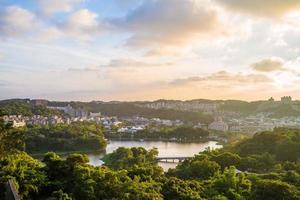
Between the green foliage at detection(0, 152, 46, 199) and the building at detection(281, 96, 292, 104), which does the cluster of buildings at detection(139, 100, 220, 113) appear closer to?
the building at detection(281, 96, 292, 104)

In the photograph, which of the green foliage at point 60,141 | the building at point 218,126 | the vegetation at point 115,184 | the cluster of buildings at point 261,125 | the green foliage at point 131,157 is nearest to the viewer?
the vegetation at point 115,184

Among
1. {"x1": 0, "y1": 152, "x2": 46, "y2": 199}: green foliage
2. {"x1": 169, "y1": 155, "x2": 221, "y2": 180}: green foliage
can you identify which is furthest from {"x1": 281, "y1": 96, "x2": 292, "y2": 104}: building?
{"x1": 0, "y1": 152, "x2": 46, "y2": 199}: green foliage

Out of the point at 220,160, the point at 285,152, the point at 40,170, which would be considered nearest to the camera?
the point at 40,170

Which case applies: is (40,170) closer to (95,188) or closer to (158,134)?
(95,188)

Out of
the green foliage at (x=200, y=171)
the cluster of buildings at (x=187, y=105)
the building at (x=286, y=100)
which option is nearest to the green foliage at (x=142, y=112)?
the cluster of buildings at (x=187, y=105)

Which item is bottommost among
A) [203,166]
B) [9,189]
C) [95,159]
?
[95,159]

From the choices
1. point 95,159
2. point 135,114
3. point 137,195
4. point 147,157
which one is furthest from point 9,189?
point 135,114

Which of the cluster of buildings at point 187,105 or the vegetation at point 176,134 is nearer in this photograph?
the vegetation at point 176,134

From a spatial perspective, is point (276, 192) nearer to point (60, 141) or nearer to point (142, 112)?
point (60, 141)

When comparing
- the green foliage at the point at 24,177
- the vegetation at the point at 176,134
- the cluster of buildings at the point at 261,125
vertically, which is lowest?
the vegetation at the point at 176,134

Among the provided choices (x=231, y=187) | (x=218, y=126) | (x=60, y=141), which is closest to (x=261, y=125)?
(x=218, y=126)

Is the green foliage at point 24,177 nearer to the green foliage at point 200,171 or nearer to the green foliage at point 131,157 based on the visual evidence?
the green foliage at point 200,171
